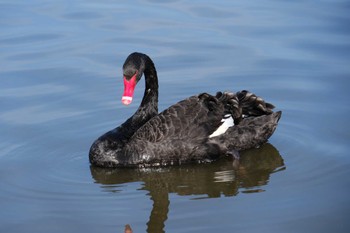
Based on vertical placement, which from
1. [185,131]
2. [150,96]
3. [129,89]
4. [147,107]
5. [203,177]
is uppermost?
[129,89]

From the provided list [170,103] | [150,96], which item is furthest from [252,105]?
[170,103]

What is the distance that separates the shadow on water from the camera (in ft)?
23.4

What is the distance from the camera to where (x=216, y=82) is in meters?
9.63

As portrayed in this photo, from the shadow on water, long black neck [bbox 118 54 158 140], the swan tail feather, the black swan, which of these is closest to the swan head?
the black swan

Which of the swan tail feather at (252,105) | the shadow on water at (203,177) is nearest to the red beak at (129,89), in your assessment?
the shadow on water at (203,177)

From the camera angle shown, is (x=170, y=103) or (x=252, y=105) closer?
(x=252, y=105)

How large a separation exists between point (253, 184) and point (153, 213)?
102 cm

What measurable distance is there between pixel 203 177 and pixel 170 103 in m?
1.83

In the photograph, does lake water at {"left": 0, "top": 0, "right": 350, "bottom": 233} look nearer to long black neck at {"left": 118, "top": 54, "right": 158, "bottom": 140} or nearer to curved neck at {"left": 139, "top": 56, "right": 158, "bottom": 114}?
long black neck at {"left": 118, "top": 54, "right": 158, "bottom": 140}

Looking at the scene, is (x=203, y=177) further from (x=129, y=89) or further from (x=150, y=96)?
(x=150, y=96)

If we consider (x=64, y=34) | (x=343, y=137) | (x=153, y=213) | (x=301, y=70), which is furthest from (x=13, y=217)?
(x=64, y=34)

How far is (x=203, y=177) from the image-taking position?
7574 millimetres

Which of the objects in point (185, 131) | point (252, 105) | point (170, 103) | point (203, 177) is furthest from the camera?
point (170, 103)

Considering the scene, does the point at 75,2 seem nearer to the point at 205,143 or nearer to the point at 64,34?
the point at 64,34
